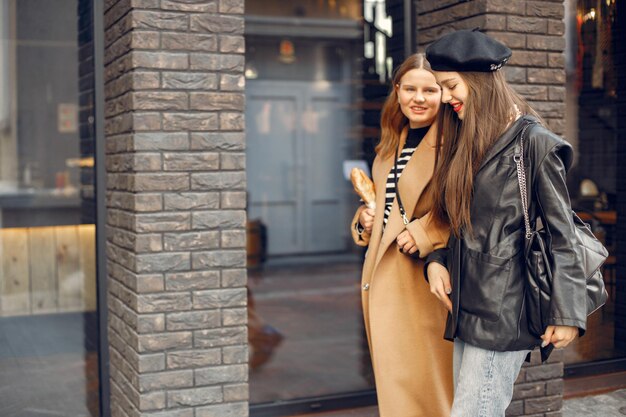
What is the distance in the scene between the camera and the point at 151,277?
3.89 meters

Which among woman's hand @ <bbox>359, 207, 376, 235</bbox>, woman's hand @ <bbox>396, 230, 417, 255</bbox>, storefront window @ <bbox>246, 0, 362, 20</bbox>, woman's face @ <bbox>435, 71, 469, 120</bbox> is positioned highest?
storefront window @ <bbox>246, 0, 362, 20</bbox>

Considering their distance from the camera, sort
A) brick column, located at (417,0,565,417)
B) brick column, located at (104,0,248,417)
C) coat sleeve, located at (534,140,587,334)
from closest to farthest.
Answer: coat sleeve, located at (534,140,587,334) → brick column, located at (104,0,248,417) → brick column, located at (417,0,565,417)

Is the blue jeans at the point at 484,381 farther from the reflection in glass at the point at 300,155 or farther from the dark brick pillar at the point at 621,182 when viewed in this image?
the reflection in glass at the point at 300,155

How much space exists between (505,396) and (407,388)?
2.16ft

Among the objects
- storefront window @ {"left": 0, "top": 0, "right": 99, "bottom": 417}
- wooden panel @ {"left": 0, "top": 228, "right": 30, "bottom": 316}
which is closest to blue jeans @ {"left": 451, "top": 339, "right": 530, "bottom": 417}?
storefront window @ {"left": 0, "top": 0, "right": 99, "bottom": 417}

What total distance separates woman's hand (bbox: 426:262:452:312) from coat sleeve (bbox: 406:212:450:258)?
174 mm

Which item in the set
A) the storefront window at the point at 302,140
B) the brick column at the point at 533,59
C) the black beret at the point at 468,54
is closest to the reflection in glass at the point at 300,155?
the storefront window at the point at 302,140

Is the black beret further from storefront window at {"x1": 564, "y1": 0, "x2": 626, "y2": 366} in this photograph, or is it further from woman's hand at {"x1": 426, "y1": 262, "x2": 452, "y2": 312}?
storefront window at {"x1": 564, "y1": 0, "x2": 626, "y2": 366}

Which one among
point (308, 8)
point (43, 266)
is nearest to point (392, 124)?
point (43, 266)

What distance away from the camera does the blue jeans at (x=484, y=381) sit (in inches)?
117

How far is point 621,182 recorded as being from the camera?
6.05m

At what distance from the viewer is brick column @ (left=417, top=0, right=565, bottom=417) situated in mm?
4457

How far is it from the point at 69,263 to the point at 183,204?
2.22 metres

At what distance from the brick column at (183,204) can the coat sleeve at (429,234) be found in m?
1.00
